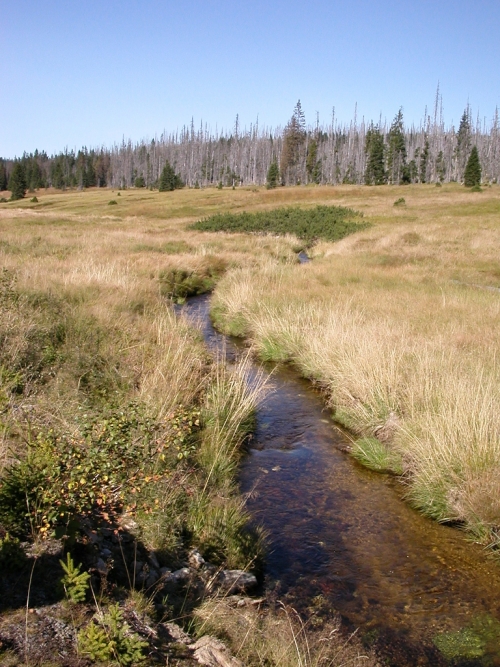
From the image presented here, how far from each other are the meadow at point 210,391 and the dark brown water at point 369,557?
0.32 metres

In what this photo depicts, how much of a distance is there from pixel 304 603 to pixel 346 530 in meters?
1.35

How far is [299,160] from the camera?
107 meters

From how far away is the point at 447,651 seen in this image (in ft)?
14.5

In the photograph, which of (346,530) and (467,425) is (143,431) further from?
(467,425)

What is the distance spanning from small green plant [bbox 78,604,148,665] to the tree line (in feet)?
300

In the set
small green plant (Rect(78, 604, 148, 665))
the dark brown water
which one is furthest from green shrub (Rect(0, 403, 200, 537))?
the dark brown water

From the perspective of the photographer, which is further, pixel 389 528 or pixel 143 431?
pixel 389 528

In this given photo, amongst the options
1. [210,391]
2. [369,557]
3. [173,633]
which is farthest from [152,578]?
[210,391]

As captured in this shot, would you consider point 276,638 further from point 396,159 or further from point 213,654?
point 396,159

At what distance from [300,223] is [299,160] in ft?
232

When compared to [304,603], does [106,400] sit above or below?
above

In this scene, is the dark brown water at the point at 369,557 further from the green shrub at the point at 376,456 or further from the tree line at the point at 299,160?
the tree line at the point at 299,160

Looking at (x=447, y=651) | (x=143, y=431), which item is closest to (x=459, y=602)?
(x=447, y=651)

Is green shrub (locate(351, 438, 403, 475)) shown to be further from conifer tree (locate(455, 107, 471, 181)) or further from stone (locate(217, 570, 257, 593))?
conifer tree (locate(455, 107, 471, 181))
